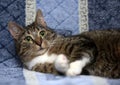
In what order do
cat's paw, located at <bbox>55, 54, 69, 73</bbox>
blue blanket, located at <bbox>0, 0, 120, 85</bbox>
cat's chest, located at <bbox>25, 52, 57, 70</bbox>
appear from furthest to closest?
blue blanket, located at <bbox>0, 0, 120, 85</bbox> < cat's chest, located at <bbox>25, 52, 57, 70</bbox> < cat's paw, located at <bbox>55, 54, 69, 73</bbox>

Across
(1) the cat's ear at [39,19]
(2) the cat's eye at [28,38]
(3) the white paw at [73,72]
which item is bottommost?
(3) the white paw at [73,72]

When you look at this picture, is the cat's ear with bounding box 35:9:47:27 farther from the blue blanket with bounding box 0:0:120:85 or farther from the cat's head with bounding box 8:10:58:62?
the blue blanket with bounding box 0:0:120:85

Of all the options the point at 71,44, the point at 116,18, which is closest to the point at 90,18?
the point at 116,18

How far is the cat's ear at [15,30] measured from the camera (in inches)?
69.5

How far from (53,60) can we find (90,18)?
49cm

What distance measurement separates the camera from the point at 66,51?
1611mm

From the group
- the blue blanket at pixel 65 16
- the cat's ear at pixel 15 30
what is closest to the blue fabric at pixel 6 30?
the blue blanket at pixel 65 16

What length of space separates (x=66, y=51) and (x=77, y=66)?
16 centimetres

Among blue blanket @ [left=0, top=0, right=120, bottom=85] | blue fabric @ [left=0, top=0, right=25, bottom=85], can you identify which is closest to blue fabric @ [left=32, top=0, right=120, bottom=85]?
blue blanket @ [left=0, top=0, right=120, bottom=85]

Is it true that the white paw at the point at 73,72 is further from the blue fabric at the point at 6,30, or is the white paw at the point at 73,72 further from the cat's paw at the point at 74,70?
the blue fabric at the point at 6,30

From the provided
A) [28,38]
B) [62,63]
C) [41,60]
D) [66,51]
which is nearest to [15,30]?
[28,38]

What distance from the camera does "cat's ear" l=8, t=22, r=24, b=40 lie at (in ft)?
5.79

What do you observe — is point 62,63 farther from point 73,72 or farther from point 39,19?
point 39,19

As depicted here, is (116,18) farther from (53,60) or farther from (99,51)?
(53,60)
